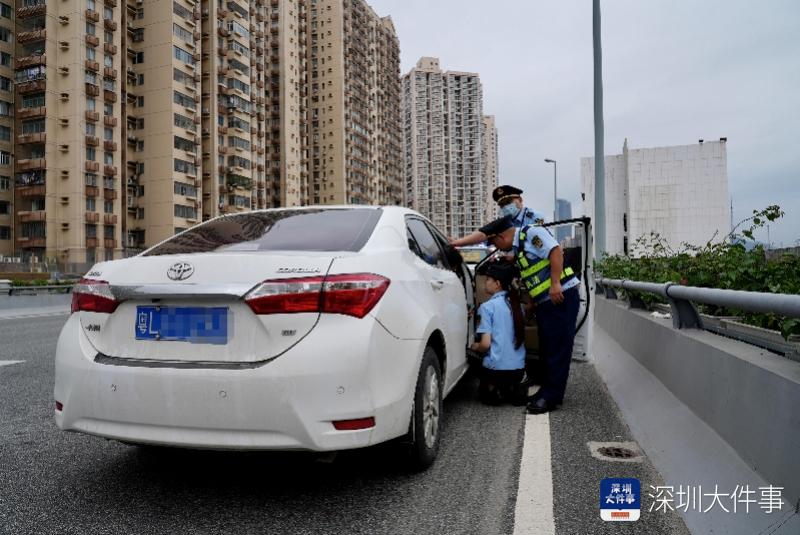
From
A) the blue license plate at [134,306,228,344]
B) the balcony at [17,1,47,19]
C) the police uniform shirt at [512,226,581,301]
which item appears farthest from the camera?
the balcony at [17,1,47,19]

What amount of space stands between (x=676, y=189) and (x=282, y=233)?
47.8 m

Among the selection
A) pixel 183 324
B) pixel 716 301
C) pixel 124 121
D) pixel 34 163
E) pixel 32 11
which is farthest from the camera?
pixel 124 121

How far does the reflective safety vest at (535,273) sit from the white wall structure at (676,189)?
41.7 metres

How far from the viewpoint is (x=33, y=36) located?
51906 millimetres

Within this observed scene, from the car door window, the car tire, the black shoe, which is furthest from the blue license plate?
the black shoe

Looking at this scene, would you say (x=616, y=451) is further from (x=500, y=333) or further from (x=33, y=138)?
(x=33, y=138)

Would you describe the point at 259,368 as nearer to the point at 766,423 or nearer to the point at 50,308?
the point at 766,423

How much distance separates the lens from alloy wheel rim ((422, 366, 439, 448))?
123 inches

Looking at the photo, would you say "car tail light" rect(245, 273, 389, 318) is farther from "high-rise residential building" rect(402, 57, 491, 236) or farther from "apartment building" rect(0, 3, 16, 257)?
"high-rise residential building" rect(402, 57, 491, 236)

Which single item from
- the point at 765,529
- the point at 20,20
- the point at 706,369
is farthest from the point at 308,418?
the point at 20,20

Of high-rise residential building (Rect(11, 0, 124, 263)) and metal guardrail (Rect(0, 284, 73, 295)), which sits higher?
high-rise residential building (Rect(11, 0, 124, 263))

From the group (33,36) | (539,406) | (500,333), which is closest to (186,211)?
(33,36)

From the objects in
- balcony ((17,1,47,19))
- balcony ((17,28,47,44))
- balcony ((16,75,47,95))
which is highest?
balcony ((17,1,47,19))

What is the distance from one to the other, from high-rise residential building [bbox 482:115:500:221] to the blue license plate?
12902cm
